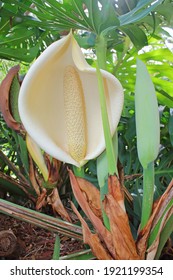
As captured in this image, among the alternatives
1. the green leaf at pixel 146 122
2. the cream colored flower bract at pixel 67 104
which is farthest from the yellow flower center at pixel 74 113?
the green leaf at pixel 146 122

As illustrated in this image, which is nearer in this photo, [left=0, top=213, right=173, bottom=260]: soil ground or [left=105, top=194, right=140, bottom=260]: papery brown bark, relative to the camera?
[left=105, top=194, right=140, bottom=260]: papery brown bark

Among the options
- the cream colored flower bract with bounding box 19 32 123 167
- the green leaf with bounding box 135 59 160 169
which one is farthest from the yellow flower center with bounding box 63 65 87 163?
the green leaf with bounding box 135 59 160 169

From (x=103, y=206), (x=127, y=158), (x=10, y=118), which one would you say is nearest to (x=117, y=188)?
(x=103, y=206)

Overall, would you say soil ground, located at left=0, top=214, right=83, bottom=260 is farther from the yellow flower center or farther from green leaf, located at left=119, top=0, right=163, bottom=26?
green leaf, located at left=119, top=0, right=163, bottom=26

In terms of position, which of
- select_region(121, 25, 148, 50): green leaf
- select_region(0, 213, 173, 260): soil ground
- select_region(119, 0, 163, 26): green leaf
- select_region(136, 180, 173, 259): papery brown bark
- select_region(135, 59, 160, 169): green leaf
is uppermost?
select_region(119, 0, 163, 26): green leaf

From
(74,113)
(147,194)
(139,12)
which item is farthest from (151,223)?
(139,12)

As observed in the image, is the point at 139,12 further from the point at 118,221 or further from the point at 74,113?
the point at 118,221

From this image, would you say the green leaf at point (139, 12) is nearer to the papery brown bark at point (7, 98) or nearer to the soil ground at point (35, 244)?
the papery brown bark at point (7, 98)
